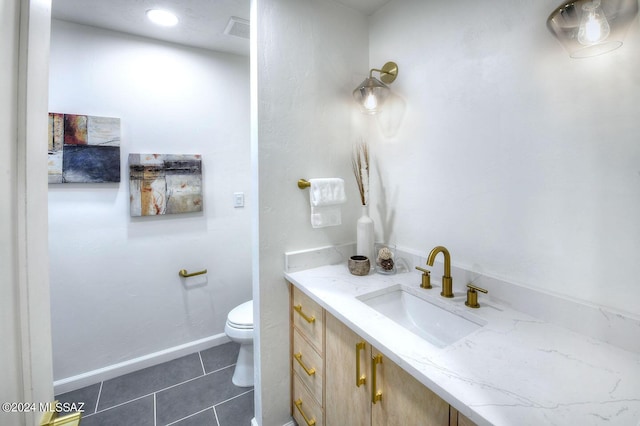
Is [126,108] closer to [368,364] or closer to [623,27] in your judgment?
[368,364]

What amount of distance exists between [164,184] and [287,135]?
111cm

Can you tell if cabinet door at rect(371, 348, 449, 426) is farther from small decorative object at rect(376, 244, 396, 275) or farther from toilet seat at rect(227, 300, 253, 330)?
toilet seat at rect(227, 300, 253, 330)

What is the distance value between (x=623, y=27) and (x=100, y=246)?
2612 mm

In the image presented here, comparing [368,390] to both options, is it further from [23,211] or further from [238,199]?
[238,199]

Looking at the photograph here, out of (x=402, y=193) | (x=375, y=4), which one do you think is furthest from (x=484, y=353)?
(x=375, y=4)

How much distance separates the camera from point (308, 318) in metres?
1.23

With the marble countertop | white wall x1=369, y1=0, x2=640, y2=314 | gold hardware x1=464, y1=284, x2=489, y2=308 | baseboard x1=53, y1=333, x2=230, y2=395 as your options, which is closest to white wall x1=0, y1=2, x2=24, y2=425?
the marble countertop

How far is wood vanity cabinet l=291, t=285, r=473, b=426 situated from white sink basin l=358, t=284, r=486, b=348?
0.75 ft

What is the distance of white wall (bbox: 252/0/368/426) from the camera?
132 centimetres

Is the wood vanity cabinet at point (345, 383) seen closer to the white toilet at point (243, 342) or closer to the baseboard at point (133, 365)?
the white toilet at point (243, 342)

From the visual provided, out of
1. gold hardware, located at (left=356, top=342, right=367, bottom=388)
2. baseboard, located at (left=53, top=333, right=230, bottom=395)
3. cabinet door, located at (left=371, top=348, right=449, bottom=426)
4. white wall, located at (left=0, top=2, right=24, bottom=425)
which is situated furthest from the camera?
baseboard, located at (left=53, top=333, right=230, bottom=395)

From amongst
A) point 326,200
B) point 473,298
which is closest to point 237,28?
point 326,200

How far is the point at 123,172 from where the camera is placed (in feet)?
6.01

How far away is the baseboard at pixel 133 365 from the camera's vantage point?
173cm
